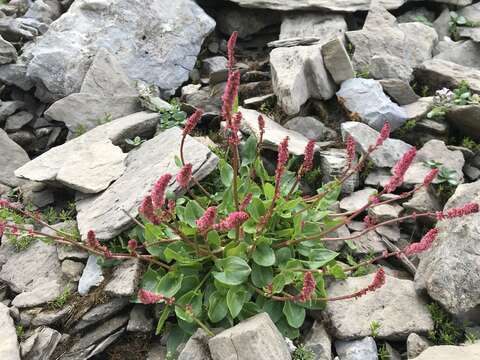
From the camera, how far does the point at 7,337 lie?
4.42 m

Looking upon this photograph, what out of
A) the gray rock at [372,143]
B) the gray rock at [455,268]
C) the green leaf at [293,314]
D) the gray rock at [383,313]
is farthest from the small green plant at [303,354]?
the gray rock at [372,143]

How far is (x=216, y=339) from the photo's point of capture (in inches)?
157

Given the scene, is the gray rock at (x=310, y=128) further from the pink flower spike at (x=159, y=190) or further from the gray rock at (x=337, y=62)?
the pink flower spike at (x=159, y=190)

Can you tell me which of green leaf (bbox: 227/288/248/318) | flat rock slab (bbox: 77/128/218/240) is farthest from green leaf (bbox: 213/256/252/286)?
flat rock slab (bbox: 77/128/218/240)

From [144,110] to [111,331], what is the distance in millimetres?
3326

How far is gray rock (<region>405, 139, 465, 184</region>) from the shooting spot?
5770 millimetres

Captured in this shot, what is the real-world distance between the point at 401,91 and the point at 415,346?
3.84 metres

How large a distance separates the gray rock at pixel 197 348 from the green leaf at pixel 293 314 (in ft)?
2.36

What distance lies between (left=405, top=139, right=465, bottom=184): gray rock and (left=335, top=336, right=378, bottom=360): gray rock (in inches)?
82.3

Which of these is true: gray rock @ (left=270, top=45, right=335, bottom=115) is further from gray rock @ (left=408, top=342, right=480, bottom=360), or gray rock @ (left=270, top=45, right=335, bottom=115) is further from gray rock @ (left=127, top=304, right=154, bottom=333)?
gray rock @ (left=408, top=342, right=480, bottom=360)

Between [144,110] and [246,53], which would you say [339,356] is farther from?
[246,53]

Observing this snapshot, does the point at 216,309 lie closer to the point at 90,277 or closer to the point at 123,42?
the point at 90,277

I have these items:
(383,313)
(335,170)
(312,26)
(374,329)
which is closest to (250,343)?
(374,329)

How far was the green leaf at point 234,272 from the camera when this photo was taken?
4.29 m
